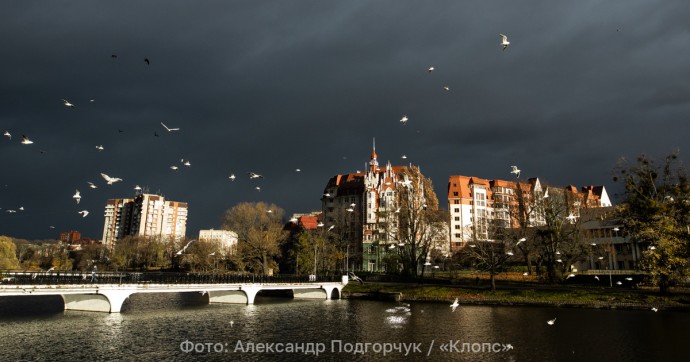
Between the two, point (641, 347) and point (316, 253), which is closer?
point (641, 347)

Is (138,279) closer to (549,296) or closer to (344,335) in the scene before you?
(344,335)

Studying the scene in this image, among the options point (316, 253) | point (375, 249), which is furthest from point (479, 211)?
point (316, 253)

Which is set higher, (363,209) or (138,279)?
(363,209)

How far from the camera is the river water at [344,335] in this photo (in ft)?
88.9

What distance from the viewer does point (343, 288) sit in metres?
76.4

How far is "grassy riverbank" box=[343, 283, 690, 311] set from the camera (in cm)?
5026

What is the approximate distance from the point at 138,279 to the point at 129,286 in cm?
397

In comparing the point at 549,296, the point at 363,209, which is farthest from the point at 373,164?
the point at 549,296

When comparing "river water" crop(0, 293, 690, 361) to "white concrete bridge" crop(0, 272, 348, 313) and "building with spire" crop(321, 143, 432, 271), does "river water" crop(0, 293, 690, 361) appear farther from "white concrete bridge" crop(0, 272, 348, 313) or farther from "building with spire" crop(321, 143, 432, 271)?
"building with spire" crop(321, 143, 432, 271)

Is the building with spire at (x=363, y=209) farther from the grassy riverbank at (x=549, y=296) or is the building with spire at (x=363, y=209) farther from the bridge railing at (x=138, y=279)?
the grassy riverbank at (x=549, y=296)

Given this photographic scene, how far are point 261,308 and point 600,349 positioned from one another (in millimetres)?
38787

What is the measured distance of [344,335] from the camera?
34906mm

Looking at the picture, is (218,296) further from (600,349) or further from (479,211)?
(479,211)

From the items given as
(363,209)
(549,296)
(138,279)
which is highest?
(363,209)
